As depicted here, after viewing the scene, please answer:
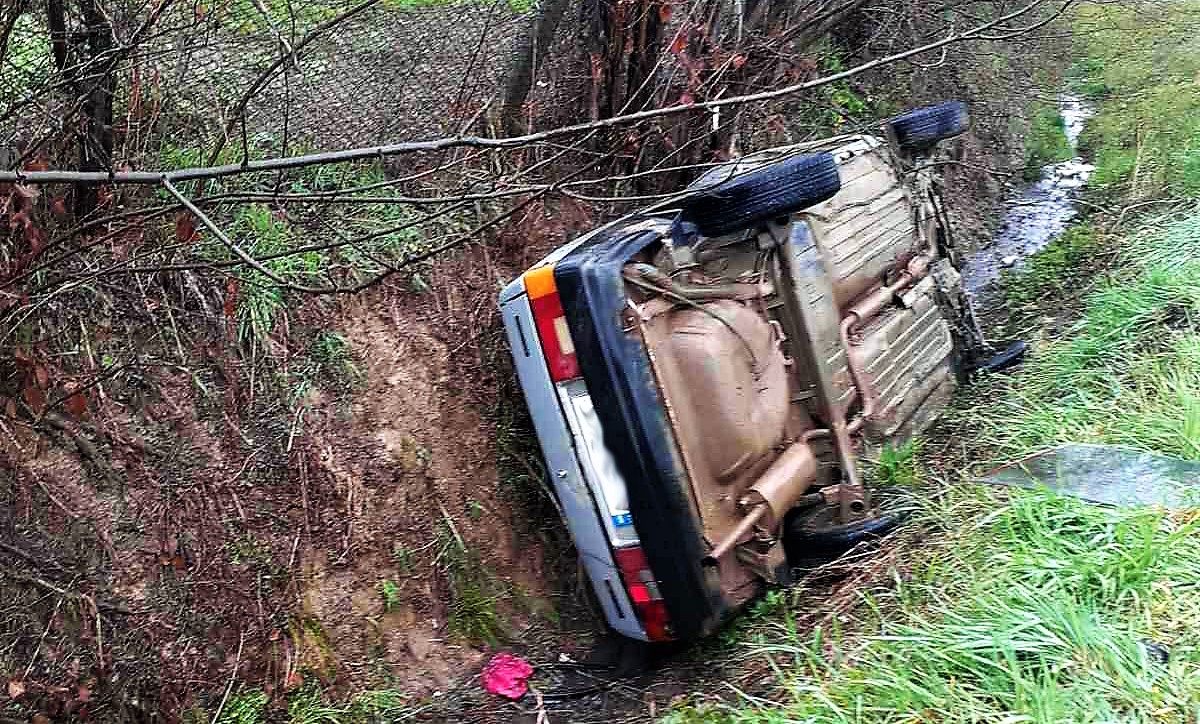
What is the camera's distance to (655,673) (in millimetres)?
3617

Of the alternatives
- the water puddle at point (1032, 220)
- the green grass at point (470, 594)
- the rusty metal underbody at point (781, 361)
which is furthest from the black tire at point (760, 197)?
the water puddle at point (1032, 220)

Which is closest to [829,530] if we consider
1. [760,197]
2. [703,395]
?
[703,395]

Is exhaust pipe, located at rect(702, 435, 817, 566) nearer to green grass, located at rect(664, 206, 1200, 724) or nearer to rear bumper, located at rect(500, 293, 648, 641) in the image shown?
green grass, located at rect(664, 206, 1200, 724)

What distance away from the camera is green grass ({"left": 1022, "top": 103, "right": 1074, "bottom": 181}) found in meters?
10.2

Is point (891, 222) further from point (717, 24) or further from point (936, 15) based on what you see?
point (936, 15)

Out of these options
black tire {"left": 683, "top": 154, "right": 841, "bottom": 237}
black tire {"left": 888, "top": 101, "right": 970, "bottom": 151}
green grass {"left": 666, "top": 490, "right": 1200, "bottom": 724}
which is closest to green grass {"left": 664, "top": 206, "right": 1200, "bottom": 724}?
green grass {"left": 666, "top": 490, "right": 1200, "bottom": 724}

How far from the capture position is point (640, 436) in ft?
10.4

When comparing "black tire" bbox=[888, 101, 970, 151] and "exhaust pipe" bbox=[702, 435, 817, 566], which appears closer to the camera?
"exhaust pipe" bbox=[702, 435, 817, 566]

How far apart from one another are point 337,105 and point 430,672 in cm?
284

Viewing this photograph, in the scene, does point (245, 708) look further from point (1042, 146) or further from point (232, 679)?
point (1042, 146)

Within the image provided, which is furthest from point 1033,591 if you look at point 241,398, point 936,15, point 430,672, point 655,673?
point 936,15

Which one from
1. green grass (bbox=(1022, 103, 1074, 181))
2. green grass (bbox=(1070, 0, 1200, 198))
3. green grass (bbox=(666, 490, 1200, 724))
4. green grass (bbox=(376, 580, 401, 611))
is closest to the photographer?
green grass (bbox=(666, 490, 1200, 724))

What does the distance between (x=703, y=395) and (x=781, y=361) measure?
47 cm

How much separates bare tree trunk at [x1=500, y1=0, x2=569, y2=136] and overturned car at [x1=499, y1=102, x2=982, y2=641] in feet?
5.66
